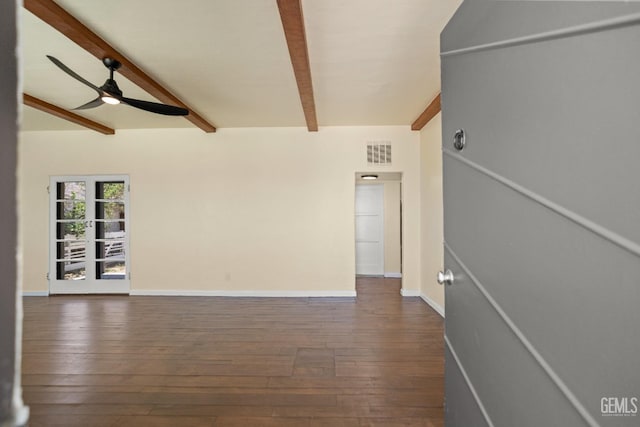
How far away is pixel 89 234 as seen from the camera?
176 inches

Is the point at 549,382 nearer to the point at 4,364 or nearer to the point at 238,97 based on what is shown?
the point at 4,364

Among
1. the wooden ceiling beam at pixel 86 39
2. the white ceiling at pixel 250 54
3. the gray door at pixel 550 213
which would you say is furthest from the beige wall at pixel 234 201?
the gray door at pixel 550 213

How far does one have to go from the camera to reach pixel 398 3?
1.82 metres

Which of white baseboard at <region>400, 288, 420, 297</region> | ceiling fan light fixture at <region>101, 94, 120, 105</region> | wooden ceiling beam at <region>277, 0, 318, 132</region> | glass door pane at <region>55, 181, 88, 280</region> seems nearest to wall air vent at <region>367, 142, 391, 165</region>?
wooden ceiling beam at <region>277, 0, 318, 132</region>

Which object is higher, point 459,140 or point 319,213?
point 459,140

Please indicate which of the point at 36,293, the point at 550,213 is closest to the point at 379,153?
the point at 550,213

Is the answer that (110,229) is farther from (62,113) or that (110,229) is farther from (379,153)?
(379,153)

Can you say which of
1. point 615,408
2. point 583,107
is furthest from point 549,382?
point 583,107

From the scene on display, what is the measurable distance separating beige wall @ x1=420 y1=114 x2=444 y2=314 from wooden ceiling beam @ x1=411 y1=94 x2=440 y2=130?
7 cm

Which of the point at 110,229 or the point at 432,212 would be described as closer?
the point at 432,212

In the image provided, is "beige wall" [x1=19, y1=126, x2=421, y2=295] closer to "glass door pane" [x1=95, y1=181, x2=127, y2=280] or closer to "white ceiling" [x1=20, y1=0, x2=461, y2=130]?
"glass door pane" [x1=95, y1=181, x2=127, y2=280]

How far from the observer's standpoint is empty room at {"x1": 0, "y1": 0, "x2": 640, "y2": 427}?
Result: 491 mm

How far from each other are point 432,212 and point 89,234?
5.48m

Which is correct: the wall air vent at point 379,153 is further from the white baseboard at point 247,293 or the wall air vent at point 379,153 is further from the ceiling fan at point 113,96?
the ceiling fan at point 113,96
